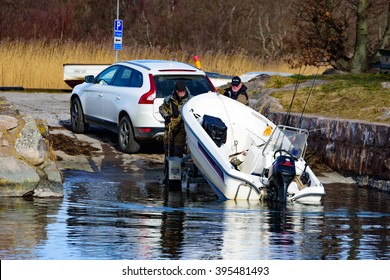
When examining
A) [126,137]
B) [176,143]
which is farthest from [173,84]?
[176,143]

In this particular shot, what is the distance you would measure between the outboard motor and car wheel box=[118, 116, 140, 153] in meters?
5.31

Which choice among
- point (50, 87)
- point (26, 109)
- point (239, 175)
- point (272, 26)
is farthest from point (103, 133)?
point (272, 26)

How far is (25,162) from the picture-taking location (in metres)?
16.1

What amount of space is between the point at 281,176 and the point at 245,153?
1.94m

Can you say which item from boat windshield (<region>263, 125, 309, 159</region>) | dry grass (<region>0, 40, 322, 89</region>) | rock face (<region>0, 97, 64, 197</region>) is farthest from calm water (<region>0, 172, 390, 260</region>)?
dry grass (<region>0, 40, 322, 89</region>)

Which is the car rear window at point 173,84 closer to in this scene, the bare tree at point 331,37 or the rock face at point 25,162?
the rock face at point 25,162

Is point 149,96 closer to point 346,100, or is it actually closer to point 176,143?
point 176,143

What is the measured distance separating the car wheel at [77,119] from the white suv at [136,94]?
497mm

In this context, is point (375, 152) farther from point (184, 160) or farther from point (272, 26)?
point (272, 26)

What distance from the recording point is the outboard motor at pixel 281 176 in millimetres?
15219

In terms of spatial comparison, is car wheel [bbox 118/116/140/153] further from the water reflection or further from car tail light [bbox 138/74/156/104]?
the water reflection

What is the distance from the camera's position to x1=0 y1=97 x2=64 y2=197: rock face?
15656 millimetres

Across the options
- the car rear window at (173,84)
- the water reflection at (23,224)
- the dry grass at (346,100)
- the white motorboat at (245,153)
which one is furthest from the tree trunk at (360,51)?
the water reflection at (23,224)

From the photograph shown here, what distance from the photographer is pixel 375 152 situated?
18.6 metres
